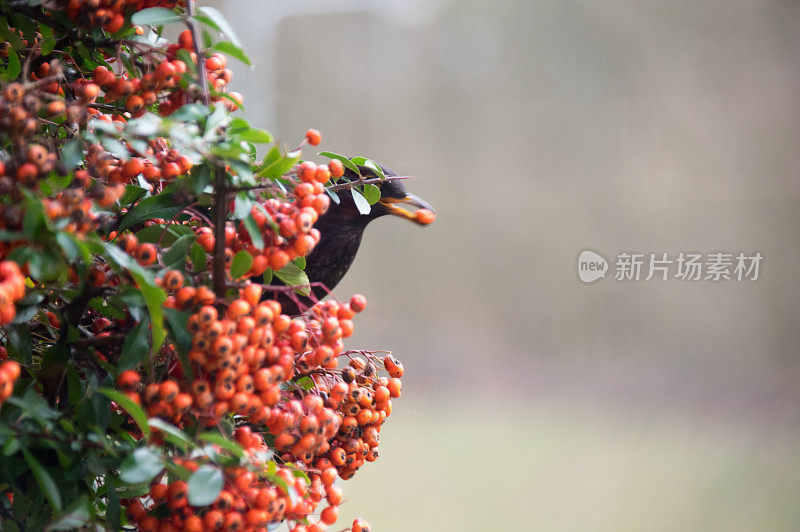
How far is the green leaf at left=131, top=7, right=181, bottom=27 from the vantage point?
1.30 ft

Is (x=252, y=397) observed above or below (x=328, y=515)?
above

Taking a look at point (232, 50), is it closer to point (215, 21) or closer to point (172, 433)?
point (215, 21)

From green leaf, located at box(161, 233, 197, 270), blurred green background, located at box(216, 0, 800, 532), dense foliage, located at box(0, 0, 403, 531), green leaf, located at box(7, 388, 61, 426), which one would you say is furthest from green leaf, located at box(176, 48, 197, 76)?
blurred green background, located at box(216, 0, 800, 532)

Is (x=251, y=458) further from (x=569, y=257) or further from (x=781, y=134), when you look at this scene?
(x=781, y=134)

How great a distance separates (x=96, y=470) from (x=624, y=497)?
1.33m

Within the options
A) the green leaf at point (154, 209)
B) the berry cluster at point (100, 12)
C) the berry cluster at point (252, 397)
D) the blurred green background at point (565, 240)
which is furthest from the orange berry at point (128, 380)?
the blurred green background at point (565, 240)

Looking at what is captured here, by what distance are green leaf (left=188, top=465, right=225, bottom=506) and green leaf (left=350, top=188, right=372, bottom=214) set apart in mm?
209

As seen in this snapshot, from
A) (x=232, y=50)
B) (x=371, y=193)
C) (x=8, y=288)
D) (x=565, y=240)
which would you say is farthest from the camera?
(x=565, y=240)

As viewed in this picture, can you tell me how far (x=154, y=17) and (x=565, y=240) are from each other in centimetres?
115

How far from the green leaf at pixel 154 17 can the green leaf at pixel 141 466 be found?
0.80ft

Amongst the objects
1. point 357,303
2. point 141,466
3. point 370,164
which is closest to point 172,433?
point 141,466

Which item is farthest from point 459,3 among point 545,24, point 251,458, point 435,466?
point 251,458

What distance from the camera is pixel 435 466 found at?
Answer: 4.57ft

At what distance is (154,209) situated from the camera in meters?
0.43
